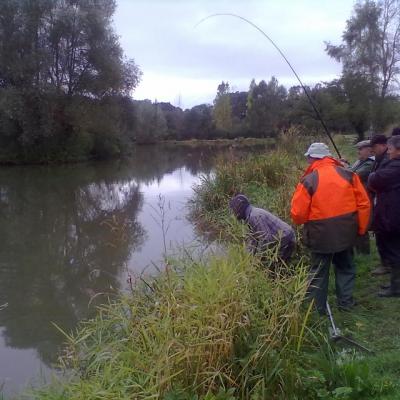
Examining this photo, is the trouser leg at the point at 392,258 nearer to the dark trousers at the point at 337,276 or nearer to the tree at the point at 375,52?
the dark trousers at the point at 337,276

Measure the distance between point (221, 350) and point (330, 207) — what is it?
159cm

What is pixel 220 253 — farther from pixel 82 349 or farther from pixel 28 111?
pixel 28 111

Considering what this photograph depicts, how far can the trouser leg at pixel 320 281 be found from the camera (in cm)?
383

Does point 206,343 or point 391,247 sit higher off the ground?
point 391,247

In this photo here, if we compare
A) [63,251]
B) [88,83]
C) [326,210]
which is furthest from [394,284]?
[88,83]

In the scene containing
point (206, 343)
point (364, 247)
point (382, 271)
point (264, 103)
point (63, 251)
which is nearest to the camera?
point (206, 343)

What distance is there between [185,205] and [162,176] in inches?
378

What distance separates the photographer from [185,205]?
37.2ft

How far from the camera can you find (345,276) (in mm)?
4117

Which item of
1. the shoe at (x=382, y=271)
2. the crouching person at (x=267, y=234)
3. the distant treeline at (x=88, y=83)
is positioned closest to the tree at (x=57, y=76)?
the distant treeline at (x=88, y=83)

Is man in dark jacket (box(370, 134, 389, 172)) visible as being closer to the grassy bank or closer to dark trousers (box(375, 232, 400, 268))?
dark trousers (box(375, 232, 400, 268))

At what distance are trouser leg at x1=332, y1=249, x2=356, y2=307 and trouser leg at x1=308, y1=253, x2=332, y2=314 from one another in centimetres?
22


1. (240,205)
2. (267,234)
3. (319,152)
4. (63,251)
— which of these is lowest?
(63,251)

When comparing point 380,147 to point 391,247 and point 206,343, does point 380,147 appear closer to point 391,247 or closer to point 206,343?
point 391,247
